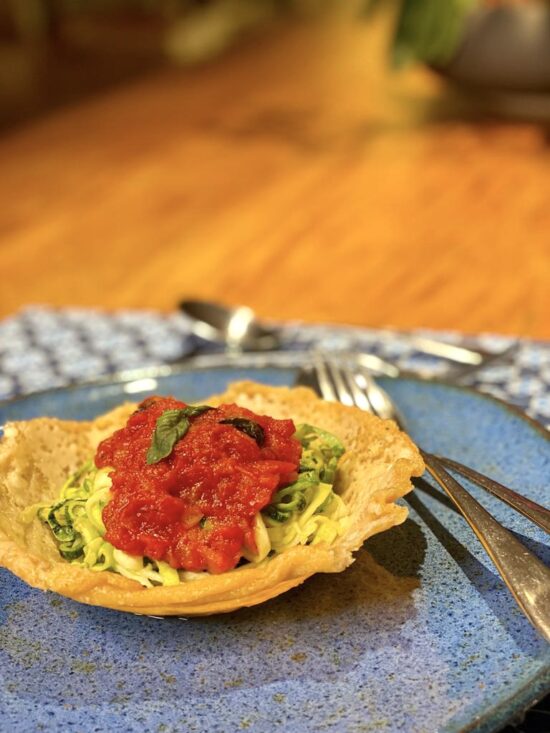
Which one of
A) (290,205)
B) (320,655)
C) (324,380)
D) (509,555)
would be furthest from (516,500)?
(290,205)

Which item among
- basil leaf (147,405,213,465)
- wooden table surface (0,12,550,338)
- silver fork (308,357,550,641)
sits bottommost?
wooden table surface (0,12,550,338)

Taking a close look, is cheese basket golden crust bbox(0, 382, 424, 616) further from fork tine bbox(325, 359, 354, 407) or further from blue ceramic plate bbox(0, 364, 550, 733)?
fork tine bbox(325, 359, 354, 407)

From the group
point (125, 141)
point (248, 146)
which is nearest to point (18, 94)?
point (125, 141)

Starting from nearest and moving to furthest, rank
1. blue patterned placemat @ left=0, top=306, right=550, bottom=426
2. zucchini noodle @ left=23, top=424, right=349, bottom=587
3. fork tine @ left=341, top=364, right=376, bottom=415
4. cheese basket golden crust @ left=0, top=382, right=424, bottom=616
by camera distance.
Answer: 1. cheese basket golden crust @ left=0, top=382, right=424, bottom=616
2. zucchini noodle @ left=23, top=424, right=349, bottom=587
3. fork tine @ left=341, top=364, right=376, bottom=415
4. blue patterned placemat @ left=0, top=306, right=550, bottom=426

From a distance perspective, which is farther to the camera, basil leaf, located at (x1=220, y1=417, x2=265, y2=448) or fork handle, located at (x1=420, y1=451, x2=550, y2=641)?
basil leaf, located at (x1=220, y1=417, x2=265, y2=448)

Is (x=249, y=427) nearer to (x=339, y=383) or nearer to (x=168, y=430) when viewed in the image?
(x=168, y=430)

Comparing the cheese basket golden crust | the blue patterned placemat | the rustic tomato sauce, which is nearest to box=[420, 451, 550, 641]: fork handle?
the cheese basket golden crust

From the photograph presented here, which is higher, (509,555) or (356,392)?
(509,555)
